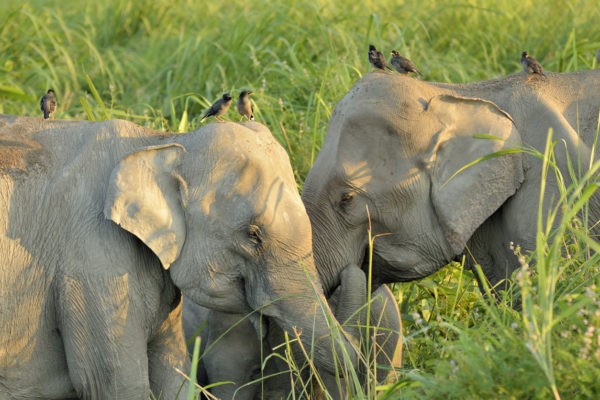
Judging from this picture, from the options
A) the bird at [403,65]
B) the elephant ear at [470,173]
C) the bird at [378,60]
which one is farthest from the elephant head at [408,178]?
the bird at [403,65]

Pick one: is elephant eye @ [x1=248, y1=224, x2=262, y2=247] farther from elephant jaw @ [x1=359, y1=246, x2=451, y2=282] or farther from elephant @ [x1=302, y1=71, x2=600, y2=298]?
elephant jaw @ [x1=359, y1=246, x2=451, y2=282]

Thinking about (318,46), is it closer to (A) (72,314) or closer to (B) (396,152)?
(B) (396,152)

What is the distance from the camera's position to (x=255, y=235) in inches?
177

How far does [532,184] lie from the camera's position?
5074mm

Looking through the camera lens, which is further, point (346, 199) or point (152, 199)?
point (346, 199)

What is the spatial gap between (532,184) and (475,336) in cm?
143

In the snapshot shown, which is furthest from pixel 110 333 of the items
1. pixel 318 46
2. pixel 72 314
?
pixel 318 46

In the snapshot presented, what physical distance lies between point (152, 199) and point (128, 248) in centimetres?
18

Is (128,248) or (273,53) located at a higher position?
(128,248)

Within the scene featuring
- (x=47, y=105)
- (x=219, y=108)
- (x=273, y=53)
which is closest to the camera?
(x=219, y=108)

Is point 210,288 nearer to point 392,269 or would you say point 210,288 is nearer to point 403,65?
point 392,269

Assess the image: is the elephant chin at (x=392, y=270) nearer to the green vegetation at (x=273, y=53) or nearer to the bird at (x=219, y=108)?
the green vegetation at (x=273, y=53)

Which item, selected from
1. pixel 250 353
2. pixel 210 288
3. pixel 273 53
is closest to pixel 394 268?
pixel 250 353

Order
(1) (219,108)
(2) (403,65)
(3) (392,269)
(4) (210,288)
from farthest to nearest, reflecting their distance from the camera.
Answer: (2) (403,65) < (1) (219,108) < (3) (392,269) < (4) (210,288)
